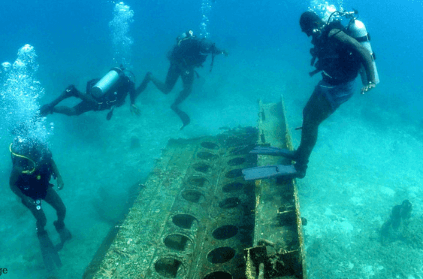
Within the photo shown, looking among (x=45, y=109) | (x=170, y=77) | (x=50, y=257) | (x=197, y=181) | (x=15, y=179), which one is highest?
(x=170, y=77)

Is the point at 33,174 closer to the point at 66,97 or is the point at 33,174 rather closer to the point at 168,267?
the point at 66,97

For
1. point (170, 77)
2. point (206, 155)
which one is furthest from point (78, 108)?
point (206, 155)

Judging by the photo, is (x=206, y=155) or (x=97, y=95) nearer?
(x=97, y=95)

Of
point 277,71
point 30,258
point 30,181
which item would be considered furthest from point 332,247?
point 277,71

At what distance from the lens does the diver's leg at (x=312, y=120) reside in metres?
4.24

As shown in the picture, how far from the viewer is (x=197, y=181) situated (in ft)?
21.3

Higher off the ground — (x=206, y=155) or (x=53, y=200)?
(x=206, y=155)

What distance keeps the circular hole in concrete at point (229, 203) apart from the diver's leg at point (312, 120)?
154cm

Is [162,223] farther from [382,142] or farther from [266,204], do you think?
[382,142]

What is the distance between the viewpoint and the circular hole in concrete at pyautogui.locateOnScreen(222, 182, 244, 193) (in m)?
5.99

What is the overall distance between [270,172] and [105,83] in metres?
5.26

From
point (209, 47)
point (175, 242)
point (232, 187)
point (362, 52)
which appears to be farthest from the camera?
point (209, 47)

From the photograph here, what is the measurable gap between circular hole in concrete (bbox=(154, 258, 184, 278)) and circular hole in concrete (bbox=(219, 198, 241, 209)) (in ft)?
4.80

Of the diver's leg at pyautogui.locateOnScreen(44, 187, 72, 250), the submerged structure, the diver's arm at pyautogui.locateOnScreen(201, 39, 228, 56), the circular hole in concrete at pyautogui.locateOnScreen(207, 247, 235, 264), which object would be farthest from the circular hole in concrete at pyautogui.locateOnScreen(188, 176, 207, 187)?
the diver's arm at pyautogui.locateOnScreen(201, 39, 228, 56)
